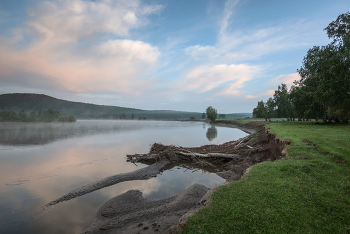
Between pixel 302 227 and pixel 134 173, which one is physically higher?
pixel 302 227

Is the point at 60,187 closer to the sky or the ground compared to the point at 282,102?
closer to the ground

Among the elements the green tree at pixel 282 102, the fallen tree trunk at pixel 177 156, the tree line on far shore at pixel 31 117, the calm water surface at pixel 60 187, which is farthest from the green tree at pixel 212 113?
the tree line on far shore at pixel 31 117

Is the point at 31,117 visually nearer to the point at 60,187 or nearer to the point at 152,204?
the point at 60,187

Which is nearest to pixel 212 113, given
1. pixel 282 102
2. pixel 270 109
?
pixel 282 102

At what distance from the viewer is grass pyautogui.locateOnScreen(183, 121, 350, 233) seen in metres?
4.12

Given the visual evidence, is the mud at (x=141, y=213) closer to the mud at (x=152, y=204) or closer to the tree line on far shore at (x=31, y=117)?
the mud at (x=152, y=204)

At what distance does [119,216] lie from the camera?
697cm

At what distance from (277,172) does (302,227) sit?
12.6 feet

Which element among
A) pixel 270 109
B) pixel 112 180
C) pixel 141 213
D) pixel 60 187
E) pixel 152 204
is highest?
pixel 270 109

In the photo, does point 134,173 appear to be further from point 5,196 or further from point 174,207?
point 5,196

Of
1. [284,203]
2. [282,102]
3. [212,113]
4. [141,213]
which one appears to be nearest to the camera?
[284,203]

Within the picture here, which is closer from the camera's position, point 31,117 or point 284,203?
point 284,203

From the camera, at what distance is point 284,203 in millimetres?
4996

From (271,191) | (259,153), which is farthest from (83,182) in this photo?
(259,153)
